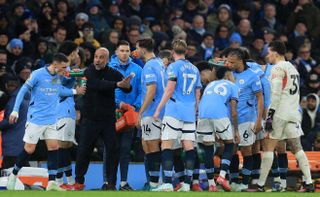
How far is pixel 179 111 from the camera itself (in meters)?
18.5

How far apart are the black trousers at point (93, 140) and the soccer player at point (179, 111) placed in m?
0.88

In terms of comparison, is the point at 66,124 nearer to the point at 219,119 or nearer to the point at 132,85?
the point at 132,85

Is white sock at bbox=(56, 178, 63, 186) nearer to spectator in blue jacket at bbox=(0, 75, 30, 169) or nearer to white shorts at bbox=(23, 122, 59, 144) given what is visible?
white shorts at bbox=(23, 122, 59, 144)

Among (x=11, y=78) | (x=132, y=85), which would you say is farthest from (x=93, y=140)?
(x=11, y=78)

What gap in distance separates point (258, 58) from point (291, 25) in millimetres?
3191

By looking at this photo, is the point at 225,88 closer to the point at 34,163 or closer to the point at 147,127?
the point at 147,127

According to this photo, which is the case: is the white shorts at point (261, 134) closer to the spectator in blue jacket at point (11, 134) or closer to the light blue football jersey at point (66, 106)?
the light blue football jersey at point (66, 106)

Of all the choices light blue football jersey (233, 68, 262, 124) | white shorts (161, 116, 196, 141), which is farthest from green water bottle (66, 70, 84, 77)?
light blue football jersey (233, 68, 262, 124)

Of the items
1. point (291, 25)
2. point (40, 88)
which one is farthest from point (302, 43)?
point (40, 88)

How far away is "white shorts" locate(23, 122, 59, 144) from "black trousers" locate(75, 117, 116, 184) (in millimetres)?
830

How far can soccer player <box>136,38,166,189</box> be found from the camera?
18781 millimetres

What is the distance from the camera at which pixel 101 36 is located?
2608 centimetres

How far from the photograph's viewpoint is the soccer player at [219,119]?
1944cm

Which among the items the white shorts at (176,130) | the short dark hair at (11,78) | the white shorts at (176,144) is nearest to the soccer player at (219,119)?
the white shorts at (176,144)
